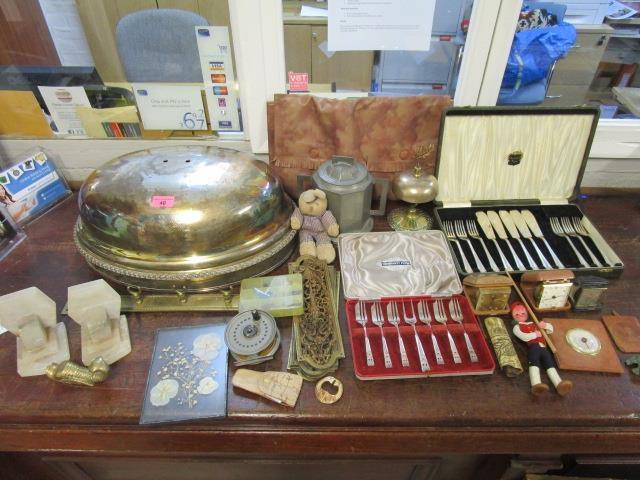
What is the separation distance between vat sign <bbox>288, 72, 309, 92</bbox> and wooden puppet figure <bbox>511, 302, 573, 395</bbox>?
827mm

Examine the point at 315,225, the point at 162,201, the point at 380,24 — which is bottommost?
the point at 315,225

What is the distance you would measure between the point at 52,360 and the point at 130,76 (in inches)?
43.1

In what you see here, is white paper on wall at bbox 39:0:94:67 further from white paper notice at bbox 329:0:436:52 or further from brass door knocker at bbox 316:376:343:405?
brass door knocker at bbox 316:376:343:405

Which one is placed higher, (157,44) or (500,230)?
(157,44)

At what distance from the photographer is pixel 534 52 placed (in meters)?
1.17

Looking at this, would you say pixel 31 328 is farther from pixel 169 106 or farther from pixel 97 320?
pixel 169 106

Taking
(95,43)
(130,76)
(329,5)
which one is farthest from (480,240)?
(95,43)

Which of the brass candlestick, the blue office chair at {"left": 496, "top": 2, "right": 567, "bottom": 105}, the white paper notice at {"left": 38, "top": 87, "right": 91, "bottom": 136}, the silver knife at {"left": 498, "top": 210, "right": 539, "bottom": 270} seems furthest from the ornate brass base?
the white paper notice at {"left": 38, "top": 87, "right": 91, "bottom": 136}

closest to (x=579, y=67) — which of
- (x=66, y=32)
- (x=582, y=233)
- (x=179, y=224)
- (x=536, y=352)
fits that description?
(x=582, y=233)

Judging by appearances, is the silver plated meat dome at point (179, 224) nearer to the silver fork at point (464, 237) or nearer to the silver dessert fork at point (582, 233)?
the silver fork at point (464, 237)

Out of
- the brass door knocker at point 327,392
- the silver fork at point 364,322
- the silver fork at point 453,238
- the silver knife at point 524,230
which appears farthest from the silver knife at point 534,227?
the brass door knocker at point 327,392

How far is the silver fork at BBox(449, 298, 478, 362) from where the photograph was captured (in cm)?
82

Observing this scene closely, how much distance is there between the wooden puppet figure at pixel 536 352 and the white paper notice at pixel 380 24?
2.49 feet

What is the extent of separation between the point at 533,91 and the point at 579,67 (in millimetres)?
332
